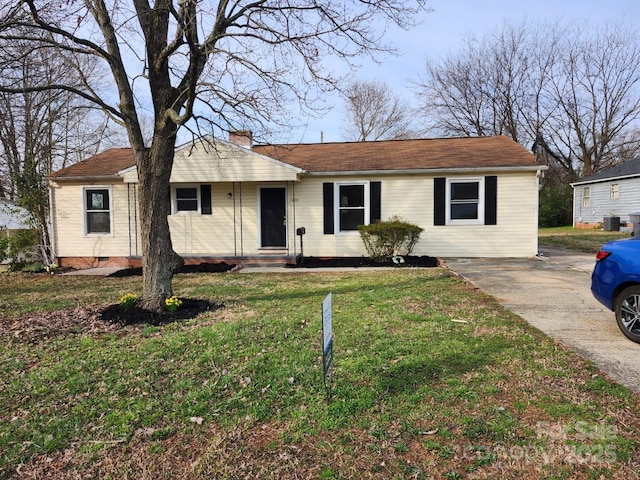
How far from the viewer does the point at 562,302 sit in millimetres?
6285

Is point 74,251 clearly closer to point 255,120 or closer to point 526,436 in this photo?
point 255,120

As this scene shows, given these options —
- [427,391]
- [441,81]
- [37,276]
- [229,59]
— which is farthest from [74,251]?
[441,81]

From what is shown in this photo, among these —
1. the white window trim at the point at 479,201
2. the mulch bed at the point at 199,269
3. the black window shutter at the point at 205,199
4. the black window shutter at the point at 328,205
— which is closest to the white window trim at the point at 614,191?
the white window trim at the point at 479,201

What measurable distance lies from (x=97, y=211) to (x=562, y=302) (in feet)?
40.1

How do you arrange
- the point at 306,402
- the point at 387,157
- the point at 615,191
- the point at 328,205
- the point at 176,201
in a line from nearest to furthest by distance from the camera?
the point at 306,402 → the point at 328,205 → the point at 176,201 → the point at 387,157 → the point at 615,191

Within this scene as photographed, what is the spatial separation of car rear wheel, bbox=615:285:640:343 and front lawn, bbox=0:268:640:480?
83cm

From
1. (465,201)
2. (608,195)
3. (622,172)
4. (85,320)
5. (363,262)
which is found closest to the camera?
(85,320)

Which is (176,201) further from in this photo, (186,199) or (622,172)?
(622,172)

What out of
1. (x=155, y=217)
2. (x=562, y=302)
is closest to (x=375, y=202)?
(x=562, y=302)

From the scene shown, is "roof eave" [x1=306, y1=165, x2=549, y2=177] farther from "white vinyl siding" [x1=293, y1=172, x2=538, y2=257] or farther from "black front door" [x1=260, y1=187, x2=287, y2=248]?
"black front door" [x1=260, y1=187, x2=287, y2=248]

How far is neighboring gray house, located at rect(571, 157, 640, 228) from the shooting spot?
22.1 meters

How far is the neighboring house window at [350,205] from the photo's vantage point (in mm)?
11859

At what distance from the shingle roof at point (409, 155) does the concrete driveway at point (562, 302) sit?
273 cm

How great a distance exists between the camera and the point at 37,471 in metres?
2.43
